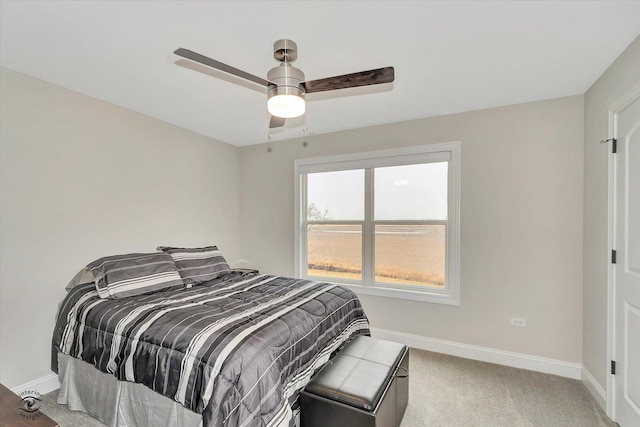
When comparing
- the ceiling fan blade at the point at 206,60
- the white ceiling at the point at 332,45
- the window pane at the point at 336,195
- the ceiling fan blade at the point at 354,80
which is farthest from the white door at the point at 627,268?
the ceiling fan blade at the point at 206,60

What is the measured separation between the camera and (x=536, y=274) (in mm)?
2922

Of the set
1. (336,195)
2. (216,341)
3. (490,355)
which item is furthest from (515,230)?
(216,341)

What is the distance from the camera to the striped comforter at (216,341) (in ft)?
5.09

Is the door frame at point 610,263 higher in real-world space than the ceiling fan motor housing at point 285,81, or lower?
lower

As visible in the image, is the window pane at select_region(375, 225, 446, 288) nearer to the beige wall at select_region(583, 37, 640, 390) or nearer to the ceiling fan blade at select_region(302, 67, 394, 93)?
the beige wall at select_region(583, 37, 640, 390)

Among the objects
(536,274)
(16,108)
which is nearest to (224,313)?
(16,108)

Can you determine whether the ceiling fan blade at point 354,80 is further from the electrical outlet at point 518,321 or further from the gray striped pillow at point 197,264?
the electrical outlet at point 518,321

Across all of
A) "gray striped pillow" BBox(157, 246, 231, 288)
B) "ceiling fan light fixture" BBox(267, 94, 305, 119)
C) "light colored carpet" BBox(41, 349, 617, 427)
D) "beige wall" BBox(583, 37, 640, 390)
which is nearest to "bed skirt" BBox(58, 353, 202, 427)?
"light colored carpet" BBox(41, 349, 617, 427)

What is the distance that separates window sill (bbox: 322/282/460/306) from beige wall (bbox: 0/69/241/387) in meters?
2.37

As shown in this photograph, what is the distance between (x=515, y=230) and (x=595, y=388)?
1.42m

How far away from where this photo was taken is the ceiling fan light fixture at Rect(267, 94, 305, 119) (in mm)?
1796

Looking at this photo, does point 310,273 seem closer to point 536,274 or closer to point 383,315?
point 383,315

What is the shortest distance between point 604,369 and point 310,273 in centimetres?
305

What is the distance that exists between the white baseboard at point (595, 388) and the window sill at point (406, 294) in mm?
1137
